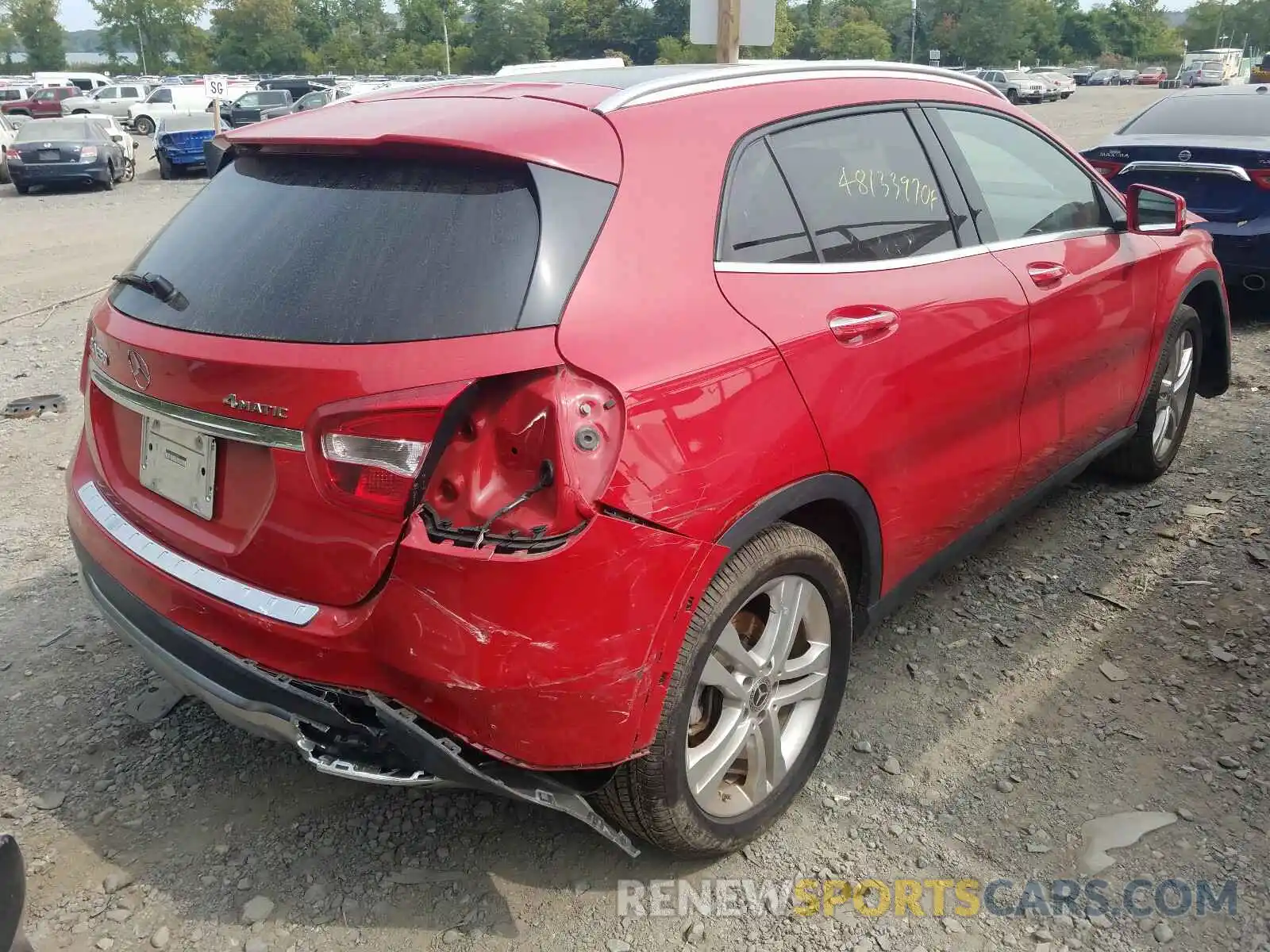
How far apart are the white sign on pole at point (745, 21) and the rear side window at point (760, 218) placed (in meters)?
3.99

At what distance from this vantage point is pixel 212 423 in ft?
7.14

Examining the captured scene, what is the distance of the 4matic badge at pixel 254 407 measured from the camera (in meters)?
2.05

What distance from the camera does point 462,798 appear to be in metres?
2.81

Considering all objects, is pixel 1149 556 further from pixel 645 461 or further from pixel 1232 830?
pixel 645 461

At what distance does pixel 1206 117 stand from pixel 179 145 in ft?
60.7

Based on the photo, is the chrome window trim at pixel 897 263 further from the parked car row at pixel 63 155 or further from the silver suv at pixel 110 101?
the silver suv at pixel 110 101

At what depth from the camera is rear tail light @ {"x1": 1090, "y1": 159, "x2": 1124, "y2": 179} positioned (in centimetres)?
733

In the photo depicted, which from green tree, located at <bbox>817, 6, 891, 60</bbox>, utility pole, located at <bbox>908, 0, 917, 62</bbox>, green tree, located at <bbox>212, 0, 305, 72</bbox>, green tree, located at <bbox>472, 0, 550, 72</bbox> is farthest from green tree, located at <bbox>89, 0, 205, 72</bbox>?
utility pole, located at <bbox>908, 0, 917, 62</bbox>

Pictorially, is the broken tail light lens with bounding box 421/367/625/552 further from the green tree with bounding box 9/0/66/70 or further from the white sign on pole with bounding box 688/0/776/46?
the green tree with bounding box 9/0/66/70

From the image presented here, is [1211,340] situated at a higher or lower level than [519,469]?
lower

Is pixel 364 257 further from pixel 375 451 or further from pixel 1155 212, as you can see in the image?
pixel 1155 212

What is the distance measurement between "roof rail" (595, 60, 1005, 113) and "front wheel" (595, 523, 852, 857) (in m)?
1.04

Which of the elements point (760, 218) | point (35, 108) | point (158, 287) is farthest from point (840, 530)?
point (35, 108)

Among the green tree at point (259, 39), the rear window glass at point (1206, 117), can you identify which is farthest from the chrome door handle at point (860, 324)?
the green tree at point (259, 39)
